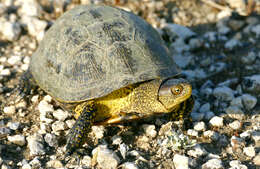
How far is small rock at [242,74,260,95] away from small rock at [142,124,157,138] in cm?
139

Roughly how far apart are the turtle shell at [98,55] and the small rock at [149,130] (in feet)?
1.70

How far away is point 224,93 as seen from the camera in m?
3.66

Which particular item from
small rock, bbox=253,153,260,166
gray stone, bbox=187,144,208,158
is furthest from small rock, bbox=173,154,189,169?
small rock, bbox=253,153,260,166

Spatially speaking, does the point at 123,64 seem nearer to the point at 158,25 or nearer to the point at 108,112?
the point at 108,112

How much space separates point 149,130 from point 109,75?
0.68 m

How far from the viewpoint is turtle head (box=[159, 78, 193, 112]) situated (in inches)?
113

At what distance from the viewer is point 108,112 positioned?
3.17 m

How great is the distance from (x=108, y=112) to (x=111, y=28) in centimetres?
86

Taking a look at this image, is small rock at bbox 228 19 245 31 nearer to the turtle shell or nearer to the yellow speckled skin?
the turtle shell

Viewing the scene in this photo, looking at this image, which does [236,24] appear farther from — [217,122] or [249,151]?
[249,151]

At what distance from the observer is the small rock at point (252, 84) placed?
3.74 m

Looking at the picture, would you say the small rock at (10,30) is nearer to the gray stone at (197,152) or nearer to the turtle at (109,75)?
the turtle at (109,75)

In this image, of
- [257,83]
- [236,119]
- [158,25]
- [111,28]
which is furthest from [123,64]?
[158,25]

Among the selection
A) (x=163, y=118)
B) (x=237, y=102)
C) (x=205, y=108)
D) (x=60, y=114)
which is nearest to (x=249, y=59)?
(x=237, y=102)
